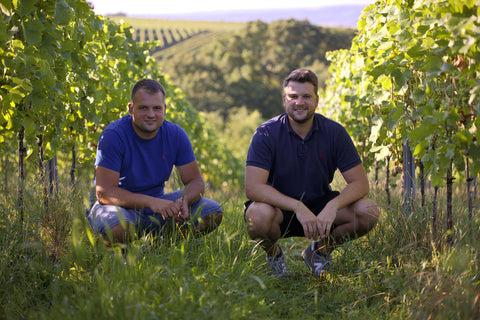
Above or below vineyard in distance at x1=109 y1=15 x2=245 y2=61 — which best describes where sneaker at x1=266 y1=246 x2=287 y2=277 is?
below

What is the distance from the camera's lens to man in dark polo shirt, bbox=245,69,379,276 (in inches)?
124

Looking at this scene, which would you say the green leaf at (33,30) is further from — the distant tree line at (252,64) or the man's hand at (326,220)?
the distant tree line at (252,64)

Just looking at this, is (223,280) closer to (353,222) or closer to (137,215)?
(137,215)

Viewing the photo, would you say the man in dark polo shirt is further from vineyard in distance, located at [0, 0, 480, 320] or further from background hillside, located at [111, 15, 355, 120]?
background hillside, located at [111, 15, 355, 120]

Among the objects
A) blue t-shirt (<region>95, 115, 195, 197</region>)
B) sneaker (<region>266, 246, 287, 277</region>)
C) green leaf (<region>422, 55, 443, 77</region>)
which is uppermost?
A: green leaf (<region>422, 55, 443, 77</region>)

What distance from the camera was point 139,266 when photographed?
248cm

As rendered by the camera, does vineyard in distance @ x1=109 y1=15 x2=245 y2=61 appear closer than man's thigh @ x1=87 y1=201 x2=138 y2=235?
No

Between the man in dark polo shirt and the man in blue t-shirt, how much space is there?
1.24ft

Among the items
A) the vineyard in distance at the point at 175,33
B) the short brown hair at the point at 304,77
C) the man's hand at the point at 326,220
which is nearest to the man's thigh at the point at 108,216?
the man's hand at the point at 326,220

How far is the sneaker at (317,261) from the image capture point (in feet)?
10.0

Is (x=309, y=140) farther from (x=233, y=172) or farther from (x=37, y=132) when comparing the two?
(x=233, y=172)

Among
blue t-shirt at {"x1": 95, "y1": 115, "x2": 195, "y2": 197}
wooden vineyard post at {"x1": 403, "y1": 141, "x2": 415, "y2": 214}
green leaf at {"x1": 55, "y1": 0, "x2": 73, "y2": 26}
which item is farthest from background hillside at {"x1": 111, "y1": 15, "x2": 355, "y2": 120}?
green leaf at {"x1": 55, "y1": 0, "x2": 73, "y2": 26}

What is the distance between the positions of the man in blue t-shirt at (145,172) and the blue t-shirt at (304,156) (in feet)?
1.52

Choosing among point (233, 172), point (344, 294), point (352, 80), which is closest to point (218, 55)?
point (233, 172)
